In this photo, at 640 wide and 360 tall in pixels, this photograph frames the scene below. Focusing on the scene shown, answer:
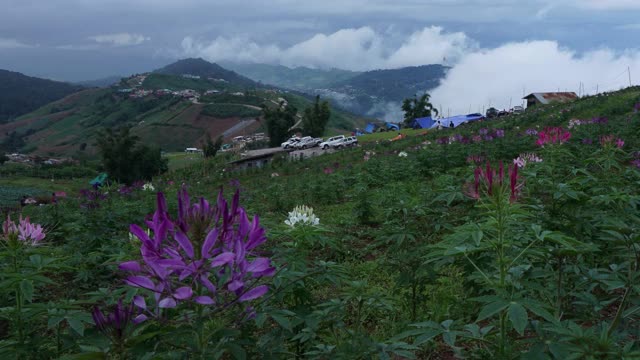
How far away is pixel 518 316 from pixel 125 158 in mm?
48521

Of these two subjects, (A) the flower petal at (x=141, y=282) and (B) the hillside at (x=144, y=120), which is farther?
(B) the hillside at (x=144, y=120)

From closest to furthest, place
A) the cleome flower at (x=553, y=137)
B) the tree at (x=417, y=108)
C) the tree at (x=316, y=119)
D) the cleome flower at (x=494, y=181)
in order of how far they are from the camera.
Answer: the cleome flower at (x=494, y=181) < the cleome flower at (x=553, y=137) < the tree at (x=316, y=119) < the tree at (x=417, y=108)

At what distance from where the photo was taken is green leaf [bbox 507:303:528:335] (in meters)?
1.68

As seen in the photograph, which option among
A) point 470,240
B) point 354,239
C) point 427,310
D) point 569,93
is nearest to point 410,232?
point 427,310

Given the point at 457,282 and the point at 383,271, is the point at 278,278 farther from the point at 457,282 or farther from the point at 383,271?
the point at 383,271

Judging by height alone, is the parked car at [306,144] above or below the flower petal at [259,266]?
below

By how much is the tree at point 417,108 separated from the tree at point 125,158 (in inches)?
1549

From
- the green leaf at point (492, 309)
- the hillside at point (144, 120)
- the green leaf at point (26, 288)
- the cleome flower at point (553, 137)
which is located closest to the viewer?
the green leaf at point (492, 309)

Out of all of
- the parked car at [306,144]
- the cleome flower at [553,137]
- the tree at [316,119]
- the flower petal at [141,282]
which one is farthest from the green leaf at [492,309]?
the tree at [316,119]

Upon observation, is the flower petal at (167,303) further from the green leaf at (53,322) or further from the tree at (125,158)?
the tree at (125,158)

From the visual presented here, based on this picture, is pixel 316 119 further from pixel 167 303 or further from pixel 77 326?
pixel 167 303

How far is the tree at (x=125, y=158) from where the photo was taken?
45438 mm

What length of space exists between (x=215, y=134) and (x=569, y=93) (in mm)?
79047

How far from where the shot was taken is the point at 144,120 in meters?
132
